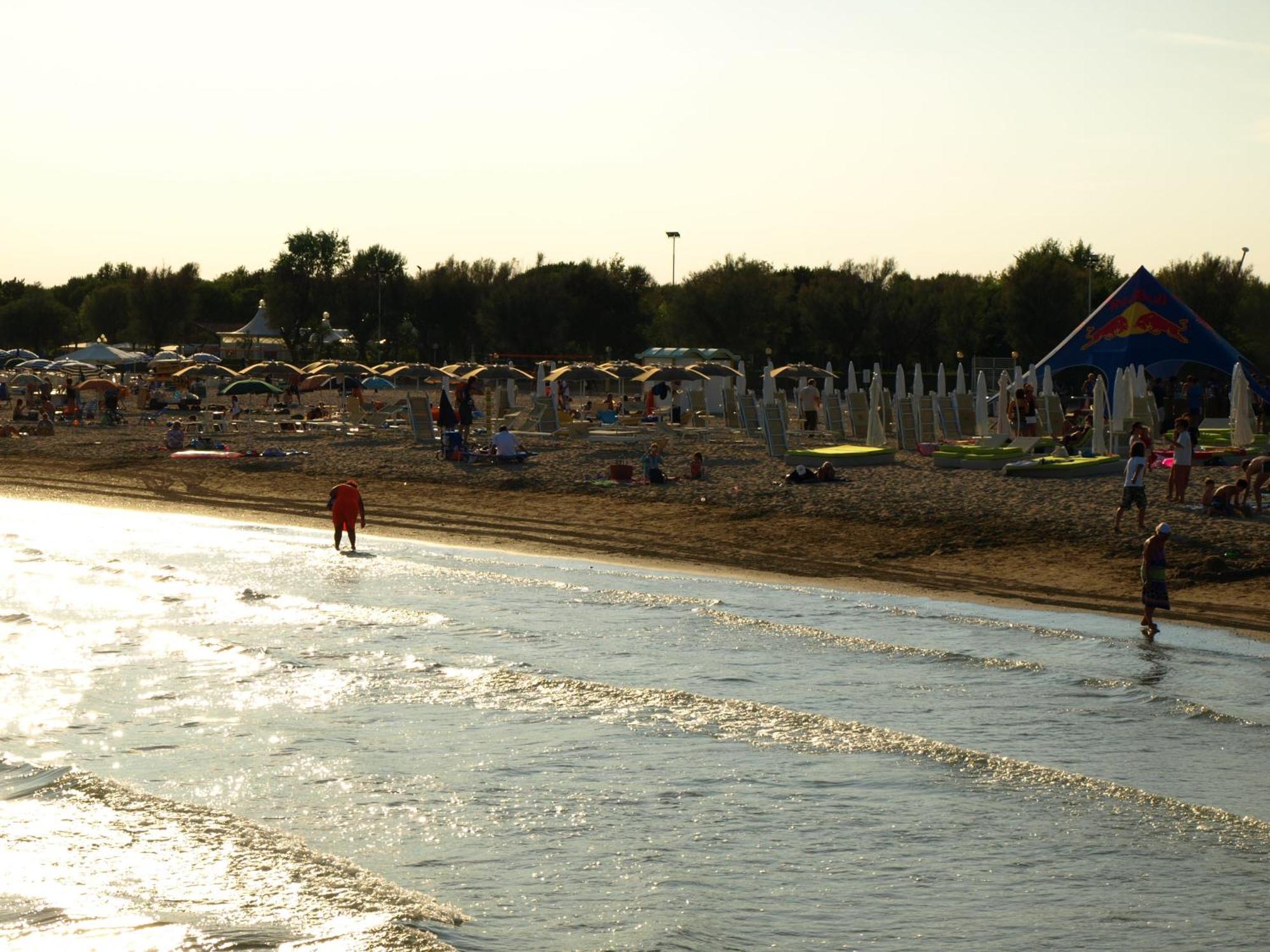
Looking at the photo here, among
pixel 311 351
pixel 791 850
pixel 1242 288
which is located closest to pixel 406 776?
pixel 791 850

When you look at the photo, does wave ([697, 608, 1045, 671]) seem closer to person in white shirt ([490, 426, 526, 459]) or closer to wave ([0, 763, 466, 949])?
wave ([0, 763, 466, 949])

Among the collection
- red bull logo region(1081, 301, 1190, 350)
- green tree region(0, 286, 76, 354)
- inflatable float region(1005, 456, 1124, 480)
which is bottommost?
inflatable float region(1005, 456, 1124, 480)

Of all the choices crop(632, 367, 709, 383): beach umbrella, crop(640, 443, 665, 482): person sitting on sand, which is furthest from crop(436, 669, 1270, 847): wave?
crop(632, 367, 709, 383): beach umbrella

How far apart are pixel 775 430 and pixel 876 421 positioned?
2598mm

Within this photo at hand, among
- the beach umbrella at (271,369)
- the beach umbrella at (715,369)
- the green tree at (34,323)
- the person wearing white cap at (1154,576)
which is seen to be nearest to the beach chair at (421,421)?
the beach umbrella at (715,369)

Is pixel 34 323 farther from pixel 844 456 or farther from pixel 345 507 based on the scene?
pixel 345 507

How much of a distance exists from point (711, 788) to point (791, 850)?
1.38 metres

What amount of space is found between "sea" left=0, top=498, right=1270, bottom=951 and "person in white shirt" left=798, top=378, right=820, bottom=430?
19.4m

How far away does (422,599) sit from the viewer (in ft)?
62.5

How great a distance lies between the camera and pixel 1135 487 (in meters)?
19.9

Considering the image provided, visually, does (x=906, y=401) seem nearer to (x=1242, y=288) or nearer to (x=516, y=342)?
(x=1242, y=288)

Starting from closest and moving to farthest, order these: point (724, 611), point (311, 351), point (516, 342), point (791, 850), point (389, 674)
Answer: point (791, 850), point (389, 674), point (724, 611), point (516, 342), point (311, 351)

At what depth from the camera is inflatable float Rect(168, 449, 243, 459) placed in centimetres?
3581

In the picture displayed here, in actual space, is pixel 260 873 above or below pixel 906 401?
below
